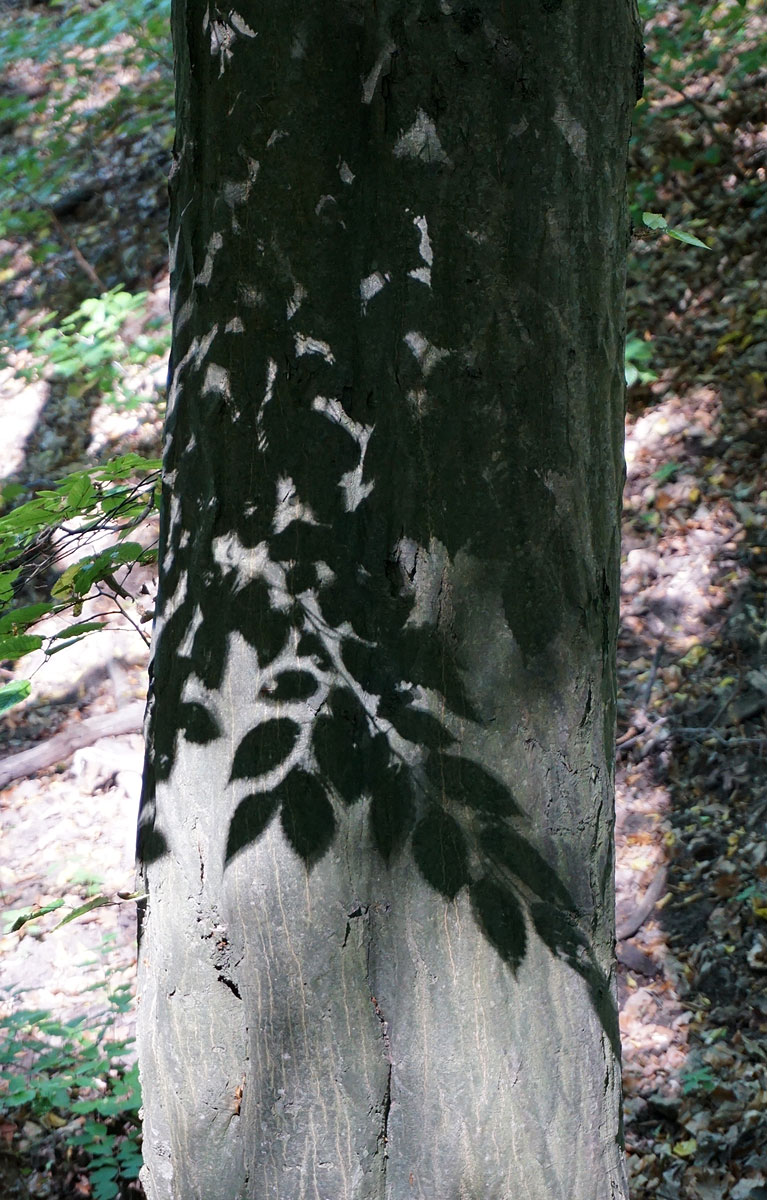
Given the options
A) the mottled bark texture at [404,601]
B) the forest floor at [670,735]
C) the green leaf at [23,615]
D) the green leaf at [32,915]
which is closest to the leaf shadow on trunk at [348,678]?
the mottled bark texture at [404,601]

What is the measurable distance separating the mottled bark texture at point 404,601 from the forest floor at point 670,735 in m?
2.05

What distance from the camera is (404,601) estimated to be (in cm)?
139

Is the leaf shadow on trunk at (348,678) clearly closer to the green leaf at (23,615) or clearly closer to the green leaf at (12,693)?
the green leaf at (12,693)

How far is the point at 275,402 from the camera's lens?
1.43m

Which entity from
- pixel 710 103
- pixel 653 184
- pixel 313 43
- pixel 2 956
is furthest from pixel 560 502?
pixel 710 103

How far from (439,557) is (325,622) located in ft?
0.64

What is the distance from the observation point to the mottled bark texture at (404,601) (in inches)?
53.7

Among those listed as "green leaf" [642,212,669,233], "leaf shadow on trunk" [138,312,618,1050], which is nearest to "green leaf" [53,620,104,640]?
"leaf shadow on trunk" [138,312,618,1050]

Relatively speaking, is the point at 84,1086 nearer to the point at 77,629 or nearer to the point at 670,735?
the point at 77,629

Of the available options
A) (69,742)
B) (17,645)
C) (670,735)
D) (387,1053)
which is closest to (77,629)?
(17,645)

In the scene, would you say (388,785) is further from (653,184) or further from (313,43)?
(653,184)

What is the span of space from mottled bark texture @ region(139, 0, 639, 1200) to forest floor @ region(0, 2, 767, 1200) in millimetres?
2054

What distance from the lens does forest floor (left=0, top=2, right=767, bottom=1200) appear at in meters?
3.20

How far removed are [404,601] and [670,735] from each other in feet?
10.2
